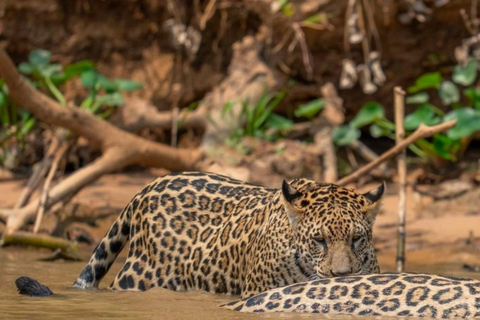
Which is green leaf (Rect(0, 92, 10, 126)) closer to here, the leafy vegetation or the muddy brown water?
the leafy vegetation

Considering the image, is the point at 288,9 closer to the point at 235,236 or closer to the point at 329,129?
the point at 329,129

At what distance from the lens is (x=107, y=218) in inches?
569

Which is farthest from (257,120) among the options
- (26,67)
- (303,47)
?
(26,67)

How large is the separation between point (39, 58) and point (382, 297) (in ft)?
29.2

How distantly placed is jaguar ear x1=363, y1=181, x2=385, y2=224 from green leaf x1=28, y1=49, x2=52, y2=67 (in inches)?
A: 307

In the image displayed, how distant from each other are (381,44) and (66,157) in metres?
4.72

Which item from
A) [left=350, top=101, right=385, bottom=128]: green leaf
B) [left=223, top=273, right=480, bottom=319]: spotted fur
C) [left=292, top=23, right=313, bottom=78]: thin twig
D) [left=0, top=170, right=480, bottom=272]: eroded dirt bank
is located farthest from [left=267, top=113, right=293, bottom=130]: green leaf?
[left=223, top=273, right=480, bottom=319]: spotted fur

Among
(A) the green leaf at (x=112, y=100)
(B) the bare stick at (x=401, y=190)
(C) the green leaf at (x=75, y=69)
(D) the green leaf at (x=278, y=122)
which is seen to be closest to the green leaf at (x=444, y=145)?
(D) the green leaf at (x=278, y=122)

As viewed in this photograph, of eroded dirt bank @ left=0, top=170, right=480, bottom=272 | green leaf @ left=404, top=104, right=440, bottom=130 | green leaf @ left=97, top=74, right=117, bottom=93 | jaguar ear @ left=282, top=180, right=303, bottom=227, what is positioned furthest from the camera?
green leaf @ left=97, top=74, right=117, bottom=93

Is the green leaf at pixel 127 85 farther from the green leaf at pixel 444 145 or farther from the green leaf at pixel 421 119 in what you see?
the green leaf at pixel 444 145

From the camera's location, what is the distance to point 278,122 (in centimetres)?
1588

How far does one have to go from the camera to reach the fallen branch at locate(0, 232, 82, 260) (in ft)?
40.5

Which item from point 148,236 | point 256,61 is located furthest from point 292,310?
point 256,61

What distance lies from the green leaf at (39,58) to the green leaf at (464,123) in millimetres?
5254
